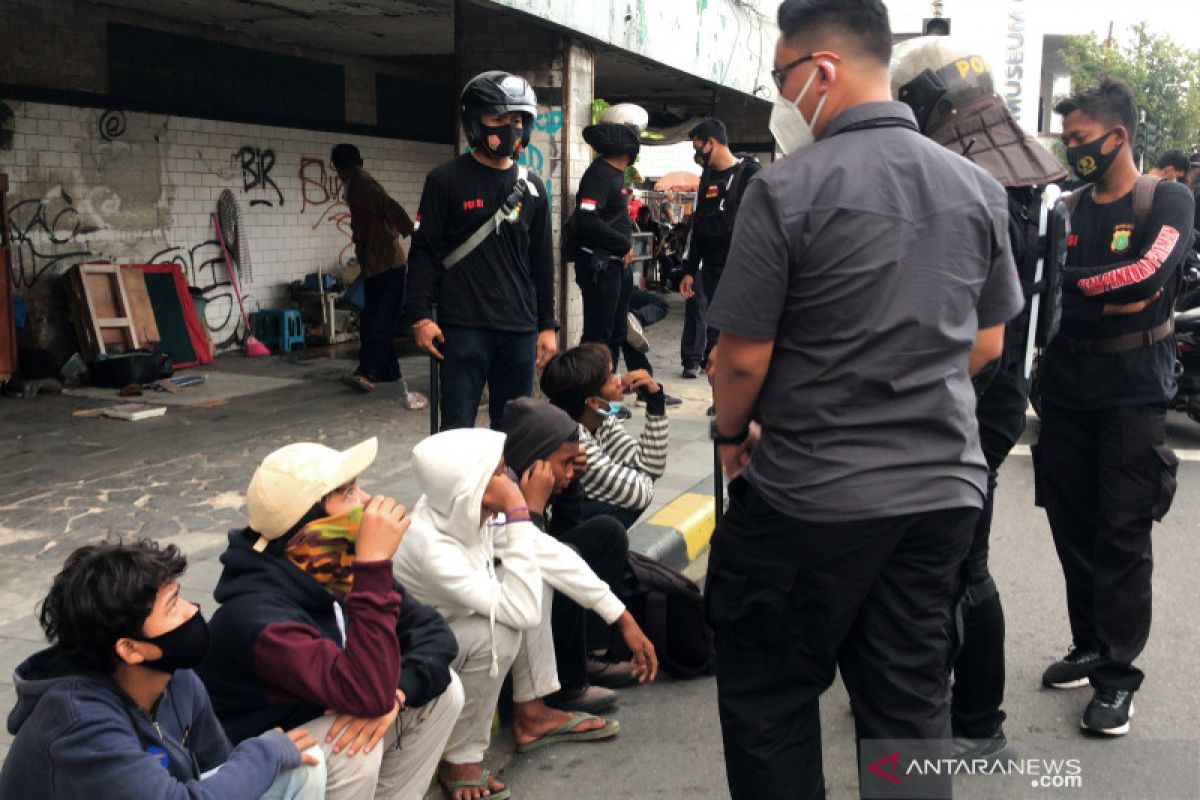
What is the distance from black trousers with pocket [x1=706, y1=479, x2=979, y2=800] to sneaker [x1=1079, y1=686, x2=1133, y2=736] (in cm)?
159

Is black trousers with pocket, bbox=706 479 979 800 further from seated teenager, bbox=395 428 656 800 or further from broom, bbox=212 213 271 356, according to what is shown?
broom, bbox=212 213 271 356

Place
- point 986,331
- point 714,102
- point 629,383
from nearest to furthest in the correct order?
point 986,331
point 629,383
point 714,102

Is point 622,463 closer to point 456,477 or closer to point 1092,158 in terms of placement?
point 456,477

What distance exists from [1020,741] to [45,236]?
8.33m

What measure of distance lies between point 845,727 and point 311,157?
986 centimetres

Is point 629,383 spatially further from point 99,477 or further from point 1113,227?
point 99,477

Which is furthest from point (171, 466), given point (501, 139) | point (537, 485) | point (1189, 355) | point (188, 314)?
point (1189, 355)

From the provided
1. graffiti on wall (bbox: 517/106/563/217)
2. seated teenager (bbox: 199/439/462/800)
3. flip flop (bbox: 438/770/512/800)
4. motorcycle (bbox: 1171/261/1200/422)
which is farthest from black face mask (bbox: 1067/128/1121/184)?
motorcycle (bbox: 1171/261/1200/422)

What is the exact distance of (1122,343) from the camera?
152 inches

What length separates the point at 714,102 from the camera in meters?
15.8

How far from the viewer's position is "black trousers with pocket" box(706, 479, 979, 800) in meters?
2.37

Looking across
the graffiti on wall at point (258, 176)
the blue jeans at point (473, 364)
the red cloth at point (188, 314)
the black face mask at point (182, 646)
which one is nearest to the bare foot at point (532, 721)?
the black face mask at point (182, 646)

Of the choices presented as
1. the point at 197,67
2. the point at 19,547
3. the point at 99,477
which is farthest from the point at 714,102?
the point at 19,547

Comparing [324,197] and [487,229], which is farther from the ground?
[324,197]
